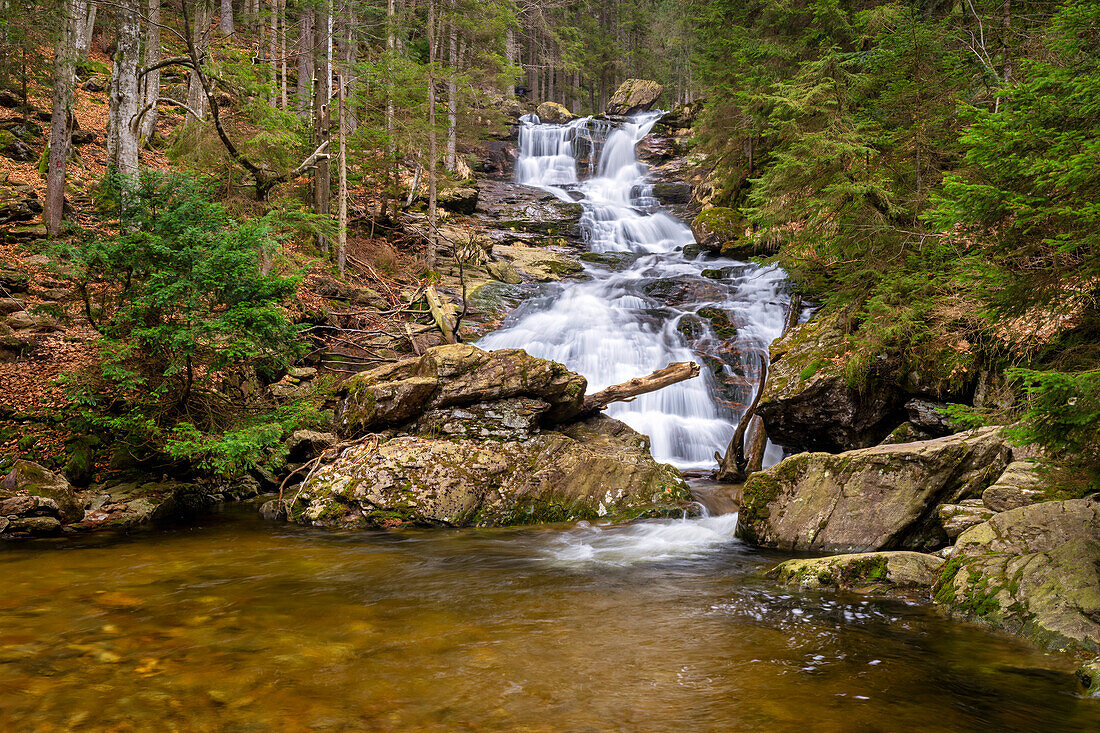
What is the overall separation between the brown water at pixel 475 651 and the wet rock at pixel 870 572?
0.28 meters

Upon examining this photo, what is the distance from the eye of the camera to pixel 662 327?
15.3m

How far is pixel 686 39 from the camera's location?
127ft

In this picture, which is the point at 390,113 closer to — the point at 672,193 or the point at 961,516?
the point at 672,193

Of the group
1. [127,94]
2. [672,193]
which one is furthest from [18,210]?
[672,193]

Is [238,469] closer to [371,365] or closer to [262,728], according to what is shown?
[371,365]

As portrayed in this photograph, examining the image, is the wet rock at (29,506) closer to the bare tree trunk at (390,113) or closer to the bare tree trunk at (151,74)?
the bare tree trunk at (151,74)

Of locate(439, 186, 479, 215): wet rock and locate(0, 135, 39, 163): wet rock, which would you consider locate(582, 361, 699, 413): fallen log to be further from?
locate(0, 135, 39, 163): wet rock

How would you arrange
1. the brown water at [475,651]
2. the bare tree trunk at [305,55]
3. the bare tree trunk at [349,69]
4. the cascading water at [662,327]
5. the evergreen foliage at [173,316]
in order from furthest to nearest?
the bare tree trunk at [349,69] < the bare tree trunk at [305,55] < the cascading water at [662,327] < the evergreen foliage at [173,316] < the brown water at [475,651]

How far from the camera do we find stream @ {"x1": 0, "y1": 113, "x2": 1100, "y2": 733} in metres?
3.38

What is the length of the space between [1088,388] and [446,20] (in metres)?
21.9

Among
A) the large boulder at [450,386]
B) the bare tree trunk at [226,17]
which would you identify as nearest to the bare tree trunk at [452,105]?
the bare tree trunk at [226,17]

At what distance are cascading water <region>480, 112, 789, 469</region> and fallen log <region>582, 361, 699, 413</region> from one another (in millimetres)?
2041

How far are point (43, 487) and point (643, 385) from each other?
871 centimetres

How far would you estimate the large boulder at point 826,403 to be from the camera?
966 centimetres
